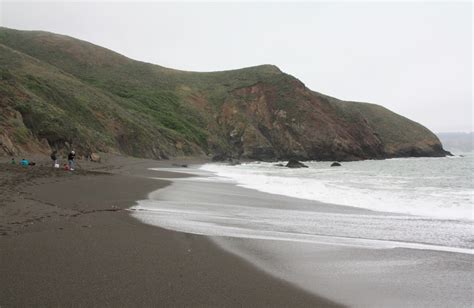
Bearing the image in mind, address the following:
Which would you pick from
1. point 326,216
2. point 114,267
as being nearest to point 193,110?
point 326,216

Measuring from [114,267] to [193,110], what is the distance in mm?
75453

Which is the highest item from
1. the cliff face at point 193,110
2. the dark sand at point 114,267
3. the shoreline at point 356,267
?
the cliff face at point 193,110

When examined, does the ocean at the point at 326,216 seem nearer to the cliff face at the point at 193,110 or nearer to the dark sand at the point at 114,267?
the dark sand at the point at 114,267

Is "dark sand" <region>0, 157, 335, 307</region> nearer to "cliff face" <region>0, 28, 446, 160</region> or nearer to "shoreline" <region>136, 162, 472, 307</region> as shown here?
"shoreline" <region>136, 162, 472, 307</region>

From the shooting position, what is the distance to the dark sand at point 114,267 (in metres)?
4.23

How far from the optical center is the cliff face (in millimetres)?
47875

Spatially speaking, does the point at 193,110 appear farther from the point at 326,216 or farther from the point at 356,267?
the point at 356,267

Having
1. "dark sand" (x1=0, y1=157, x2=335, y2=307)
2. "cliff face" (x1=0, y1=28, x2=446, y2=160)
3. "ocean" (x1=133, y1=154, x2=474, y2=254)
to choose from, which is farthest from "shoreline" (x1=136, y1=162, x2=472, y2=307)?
"cliff face" (x1=0, y1=28, x2=446, y2=160)

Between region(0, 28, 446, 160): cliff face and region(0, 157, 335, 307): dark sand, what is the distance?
32.1 m

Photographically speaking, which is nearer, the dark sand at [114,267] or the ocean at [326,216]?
the dark sand at [114,267]

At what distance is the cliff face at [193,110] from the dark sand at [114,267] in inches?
1264

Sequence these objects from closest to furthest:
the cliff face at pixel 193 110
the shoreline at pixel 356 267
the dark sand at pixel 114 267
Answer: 1. the dark sand at pixel 114 267
2. the shoreline at pixel 356 267
3. the cliff face at pixel 193 110

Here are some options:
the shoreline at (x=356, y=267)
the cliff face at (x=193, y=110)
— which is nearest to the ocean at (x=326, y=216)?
the shoreline at (x=356, y=267)

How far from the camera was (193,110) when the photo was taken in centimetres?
7956
